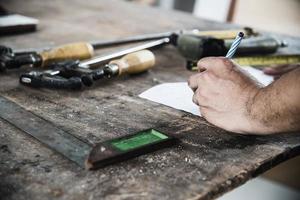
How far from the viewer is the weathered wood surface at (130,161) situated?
0.73 m

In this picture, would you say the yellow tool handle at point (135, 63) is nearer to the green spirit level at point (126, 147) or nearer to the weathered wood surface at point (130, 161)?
the weathered wood surface at point (130, 161)

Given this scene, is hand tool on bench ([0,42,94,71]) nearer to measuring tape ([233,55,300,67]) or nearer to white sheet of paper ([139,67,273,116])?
white sheet of paper ([139,67,273,116])

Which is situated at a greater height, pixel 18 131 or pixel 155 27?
pixel 155 27

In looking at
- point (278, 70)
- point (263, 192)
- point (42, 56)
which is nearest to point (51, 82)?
point (42, 56)

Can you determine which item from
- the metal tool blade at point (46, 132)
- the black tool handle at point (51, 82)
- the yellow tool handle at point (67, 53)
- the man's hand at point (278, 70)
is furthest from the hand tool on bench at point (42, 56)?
the man's hand at point (278, 70)

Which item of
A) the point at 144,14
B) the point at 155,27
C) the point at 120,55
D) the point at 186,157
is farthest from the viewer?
the point at 144,14

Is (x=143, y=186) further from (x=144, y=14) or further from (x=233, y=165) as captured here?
(x=144, y=14)

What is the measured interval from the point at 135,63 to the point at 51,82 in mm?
272

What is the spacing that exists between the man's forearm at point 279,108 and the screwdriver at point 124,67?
0.44 metres

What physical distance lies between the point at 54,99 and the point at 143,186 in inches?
18.3

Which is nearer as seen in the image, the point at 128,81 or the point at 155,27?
the point at 128,81

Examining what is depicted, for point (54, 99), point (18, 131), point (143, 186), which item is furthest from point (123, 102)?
point (143, 186)

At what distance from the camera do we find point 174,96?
120 centimetres

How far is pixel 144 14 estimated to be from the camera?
7.36ft
